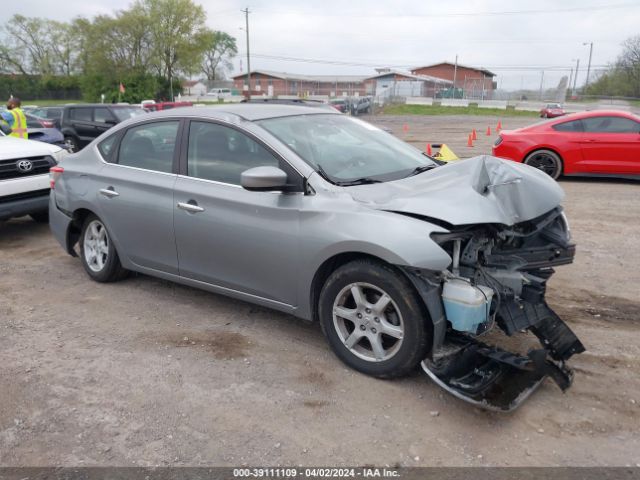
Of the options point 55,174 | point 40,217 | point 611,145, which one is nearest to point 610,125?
point 611,145

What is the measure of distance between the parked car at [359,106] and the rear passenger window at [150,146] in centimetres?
3460

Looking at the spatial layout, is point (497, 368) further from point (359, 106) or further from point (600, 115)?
point (359, 106)

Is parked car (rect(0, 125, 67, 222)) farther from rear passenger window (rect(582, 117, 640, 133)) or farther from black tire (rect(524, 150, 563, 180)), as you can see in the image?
rear passenger window (rect(582, 117, 640, 133))

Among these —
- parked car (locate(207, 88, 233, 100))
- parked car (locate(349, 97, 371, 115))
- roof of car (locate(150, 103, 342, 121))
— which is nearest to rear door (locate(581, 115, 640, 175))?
roof of car (locate(150, 103, 342, 121))

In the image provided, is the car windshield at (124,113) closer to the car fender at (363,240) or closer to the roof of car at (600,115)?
the roof of car at (600,115)

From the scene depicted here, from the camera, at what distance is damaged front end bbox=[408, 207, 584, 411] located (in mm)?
3092

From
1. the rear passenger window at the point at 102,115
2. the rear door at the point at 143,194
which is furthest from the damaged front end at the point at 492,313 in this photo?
the rear passenger window at the point at 102,115

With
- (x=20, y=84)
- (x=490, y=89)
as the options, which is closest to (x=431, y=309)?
(x=490, y=89)

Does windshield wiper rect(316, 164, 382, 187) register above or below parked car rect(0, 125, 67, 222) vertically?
above

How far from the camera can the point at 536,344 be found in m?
3.92

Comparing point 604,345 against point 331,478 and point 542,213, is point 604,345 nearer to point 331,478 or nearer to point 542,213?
point 542,213

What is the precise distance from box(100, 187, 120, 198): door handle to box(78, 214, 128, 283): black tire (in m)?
0.34

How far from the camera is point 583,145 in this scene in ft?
33.3

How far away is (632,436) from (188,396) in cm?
255
